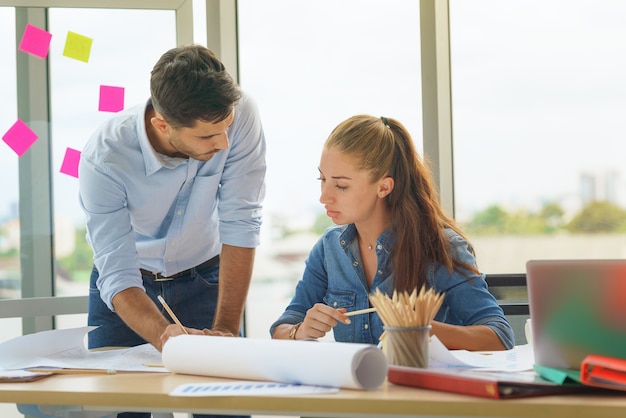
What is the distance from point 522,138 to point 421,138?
402 mm

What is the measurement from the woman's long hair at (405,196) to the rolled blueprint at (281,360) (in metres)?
0.62

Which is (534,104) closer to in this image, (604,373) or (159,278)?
(159,278)

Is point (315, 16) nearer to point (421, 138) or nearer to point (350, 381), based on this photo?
point (421, 138)

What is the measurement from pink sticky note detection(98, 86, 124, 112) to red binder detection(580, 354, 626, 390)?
7.33 feet

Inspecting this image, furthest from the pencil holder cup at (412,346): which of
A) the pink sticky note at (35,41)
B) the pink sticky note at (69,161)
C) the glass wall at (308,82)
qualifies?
the pink sticky note at (35,41)

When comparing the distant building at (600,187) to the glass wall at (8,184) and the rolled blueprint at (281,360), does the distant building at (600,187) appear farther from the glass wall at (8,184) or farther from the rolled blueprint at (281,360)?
the rolled blueprint at (281,360)

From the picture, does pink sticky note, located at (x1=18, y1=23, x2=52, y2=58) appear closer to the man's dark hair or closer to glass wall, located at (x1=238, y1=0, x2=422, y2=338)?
glass wall, located at (x1=238, y1=0, x2=422, y2=338)

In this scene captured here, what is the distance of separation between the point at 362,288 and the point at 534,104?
5.01 feet

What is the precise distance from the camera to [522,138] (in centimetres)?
308

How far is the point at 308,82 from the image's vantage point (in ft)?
10.4

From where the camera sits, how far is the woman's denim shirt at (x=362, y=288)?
174 centimetres

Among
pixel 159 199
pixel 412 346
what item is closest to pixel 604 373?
pixel 412 346

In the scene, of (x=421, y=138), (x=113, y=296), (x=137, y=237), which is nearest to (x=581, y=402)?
(x=113, y=296)

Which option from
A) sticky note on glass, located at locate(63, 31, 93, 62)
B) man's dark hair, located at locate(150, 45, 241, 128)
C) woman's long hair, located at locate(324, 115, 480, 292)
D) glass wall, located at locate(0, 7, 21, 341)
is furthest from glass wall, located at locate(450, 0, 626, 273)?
glass wall, located at locate(0, 7, 21, 341)
